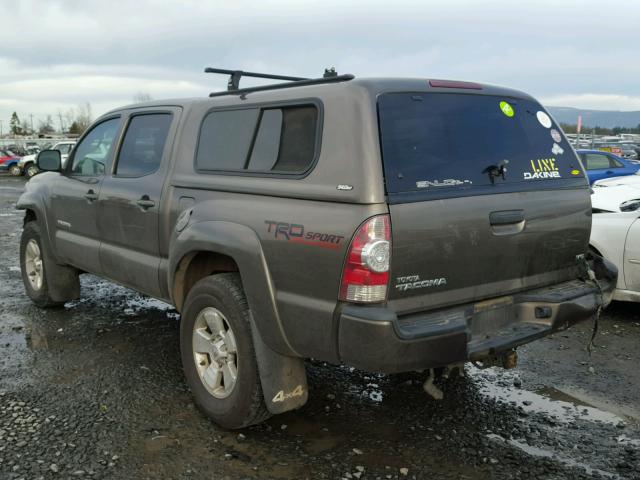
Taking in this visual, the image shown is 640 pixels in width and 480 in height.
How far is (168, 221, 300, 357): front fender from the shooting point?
3.12 metres

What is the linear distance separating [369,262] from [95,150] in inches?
136

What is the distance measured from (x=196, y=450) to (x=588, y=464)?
215cm

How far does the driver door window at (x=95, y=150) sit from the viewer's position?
16.4 feet

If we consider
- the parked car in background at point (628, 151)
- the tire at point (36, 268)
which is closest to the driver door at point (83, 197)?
the tire at point (36, 268)

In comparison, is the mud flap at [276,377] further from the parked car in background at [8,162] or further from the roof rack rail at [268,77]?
the parked car in background at [8,162]

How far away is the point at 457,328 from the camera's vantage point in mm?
2869

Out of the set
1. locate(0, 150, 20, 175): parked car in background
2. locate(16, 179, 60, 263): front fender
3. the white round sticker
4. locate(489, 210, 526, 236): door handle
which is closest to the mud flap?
locate(489, 210, 526, 236): door handle

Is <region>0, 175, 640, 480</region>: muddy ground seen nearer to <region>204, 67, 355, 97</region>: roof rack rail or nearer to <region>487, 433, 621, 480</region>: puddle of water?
<region>487, 433, 621, 480</region>: puddle of water

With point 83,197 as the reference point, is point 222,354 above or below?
below

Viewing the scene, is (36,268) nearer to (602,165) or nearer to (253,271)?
(253,271)

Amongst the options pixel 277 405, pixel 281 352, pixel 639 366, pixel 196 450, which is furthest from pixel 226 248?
pixel 639 366

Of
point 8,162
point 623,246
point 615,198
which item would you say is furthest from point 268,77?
point 8,162

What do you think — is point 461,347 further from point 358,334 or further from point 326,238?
point 326,238

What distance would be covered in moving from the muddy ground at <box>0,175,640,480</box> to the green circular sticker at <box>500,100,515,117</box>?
1886mm
